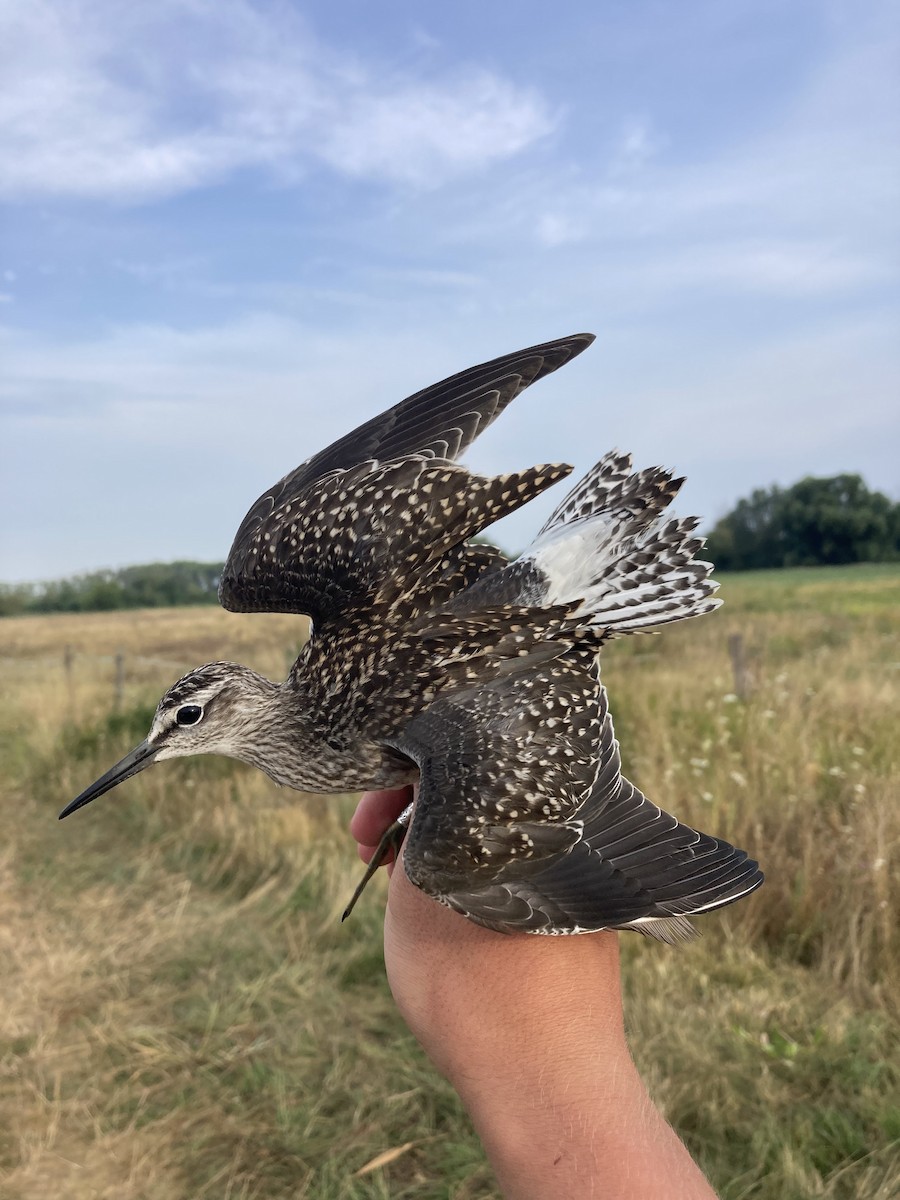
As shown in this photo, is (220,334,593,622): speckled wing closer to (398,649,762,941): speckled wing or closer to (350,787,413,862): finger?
(398,649,762,941): speckled wing

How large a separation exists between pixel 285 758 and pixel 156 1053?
10.3 feet

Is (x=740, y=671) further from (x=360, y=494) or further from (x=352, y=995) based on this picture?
(x=360, y=494)

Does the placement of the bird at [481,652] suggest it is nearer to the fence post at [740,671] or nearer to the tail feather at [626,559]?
the tail feather at [626,559]

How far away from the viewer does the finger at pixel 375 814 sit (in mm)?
3152

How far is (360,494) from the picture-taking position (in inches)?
114

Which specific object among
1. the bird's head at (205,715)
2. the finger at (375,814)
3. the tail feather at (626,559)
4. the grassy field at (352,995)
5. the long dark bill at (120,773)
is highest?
the tail feather at (626,559)

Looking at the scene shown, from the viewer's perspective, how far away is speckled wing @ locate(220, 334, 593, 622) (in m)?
2.87

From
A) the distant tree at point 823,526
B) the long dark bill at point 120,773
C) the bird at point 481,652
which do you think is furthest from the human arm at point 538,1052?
the distant tree at point 823,526

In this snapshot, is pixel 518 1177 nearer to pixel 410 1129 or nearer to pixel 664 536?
pixel 664 536

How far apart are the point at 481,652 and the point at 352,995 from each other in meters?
3.99

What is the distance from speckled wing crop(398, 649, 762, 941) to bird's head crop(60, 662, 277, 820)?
1091 mm

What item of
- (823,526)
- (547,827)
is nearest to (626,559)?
(547,827)

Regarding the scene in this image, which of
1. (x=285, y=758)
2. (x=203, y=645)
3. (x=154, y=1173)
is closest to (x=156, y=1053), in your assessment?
(x=154, y=1173)

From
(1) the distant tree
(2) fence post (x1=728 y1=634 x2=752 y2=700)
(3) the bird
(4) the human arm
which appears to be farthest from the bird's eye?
(1) the distant tree
